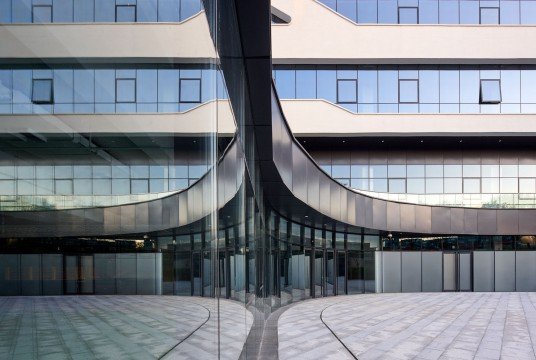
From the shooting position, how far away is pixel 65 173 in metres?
1.00

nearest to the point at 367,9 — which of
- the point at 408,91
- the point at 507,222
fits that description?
the point at 408,91

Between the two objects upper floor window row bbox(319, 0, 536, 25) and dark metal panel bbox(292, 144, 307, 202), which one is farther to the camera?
upper floor window row bbox(319, 0, 536, 25)

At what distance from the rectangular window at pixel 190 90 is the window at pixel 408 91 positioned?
35818 mm

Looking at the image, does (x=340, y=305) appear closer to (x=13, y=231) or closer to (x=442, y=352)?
(x=442, y=352)

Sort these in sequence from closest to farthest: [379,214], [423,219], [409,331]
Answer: [409,331], [379,214], [423,219]

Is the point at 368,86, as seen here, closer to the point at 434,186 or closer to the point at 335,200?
the point at 434,186

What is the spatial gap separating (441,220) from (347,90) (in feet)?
36.1

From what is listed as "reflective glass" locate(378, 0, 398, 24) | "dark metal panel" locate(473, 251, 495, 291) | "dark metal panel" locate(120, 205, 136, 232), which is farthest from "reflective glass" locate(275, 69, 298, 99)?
"dark metal panel" locate(120, 205, 136, 232)

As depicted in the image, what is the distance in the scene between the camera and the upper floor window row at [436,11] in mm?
36125

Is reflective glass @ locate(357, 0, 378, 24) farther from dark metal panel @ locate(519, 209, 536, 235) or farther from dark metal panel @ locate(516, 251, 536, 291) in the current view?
dark metal panel @ locate(516, 251, 536, 291)

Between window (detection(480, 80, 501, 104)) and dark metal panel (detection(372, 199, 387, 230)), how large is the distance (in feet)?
39.7

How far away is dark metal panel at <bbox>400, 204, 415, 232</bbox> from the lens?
3267cm

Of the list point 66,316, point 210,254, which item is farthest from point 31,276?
point 210,254

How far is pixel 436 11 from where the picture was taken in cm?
3638
